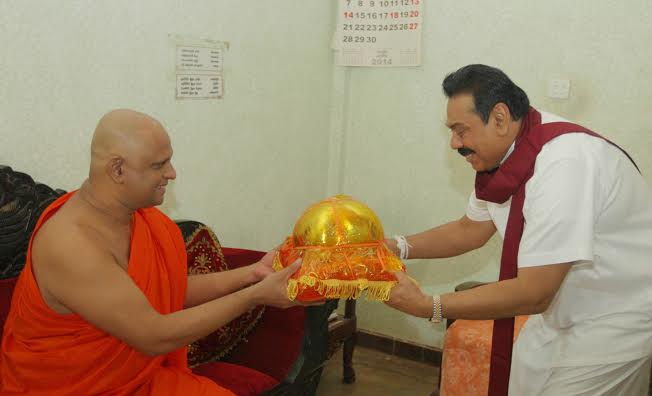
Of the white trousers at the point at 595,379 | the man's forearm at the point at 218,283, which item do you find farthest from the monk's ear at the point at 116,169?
the white trousers at the point at 595,379

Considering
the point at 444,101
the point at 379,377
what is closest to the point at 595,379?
the point at 379,377

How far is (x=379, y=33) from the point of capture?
13.2 feet

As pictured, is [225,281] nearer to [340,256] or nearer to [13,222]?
[340,256]

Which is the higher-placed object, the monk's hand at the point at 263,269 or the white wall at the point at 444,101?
the white wall at the point at 444,101

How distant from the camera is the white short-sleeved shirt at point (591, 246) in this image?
1.97 metres

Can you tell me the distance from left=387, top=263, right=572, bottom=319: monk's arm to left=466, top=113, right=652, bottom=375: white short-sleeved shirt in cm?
5

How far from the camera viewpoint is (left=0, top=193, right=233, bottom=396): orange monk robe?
1.97 metres

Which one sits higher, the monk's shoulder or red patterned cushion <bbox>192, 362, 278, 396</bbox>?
the monk's shoulder

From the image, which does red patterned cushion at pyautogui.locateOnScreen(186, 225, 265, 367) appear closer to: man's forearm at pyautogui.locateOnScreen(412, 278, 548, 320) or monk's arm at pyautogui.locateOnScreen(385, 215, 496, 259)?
monk's arm at pyautogui.locateOnScreen(385, 215, 496, 259)

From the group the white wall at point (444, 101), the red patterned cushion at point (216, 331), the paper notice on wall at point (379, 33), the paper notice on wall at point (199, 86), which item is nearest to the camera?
the red patterned cushion at point (216, 331)

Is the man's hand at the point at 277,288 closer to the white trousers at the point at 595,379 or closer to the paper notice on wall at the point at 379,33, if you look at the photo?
the white trousers at the point at 595,379

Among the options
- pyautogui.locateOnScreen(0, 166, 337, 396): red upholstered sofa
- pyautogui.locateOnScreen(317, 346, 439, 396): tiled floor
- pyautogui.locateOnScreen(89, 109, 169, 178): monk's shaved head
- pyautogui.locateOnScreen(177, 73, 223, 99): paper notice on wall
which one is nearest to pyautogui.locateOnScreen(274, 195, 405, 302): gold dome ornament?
pyautogui.locateOnScreen(0, 166, 337, 396): red upholstered sofa

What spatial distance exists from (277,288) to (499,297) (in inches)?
29.2

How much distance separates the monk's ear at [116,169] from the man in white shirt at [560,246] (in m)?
0.98
